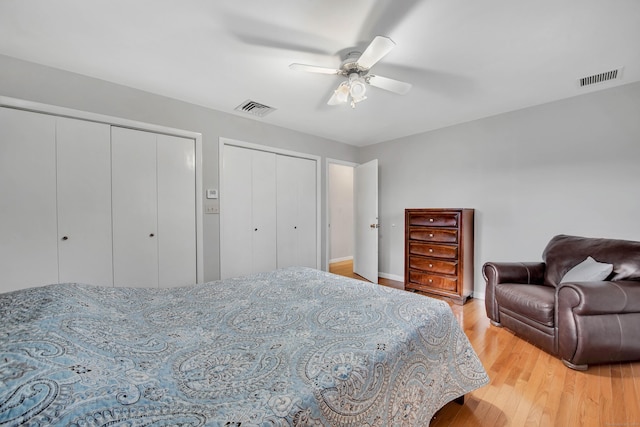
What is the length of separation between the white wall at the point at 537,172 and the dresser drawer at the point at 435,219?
45 cm

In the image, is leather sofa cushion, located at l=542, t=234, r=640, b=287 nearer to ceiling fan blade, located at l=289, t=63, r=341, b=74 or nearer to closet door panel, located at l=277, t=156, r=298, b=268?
ceiling fan blade, located at l=289, t=63, r=341, b=74

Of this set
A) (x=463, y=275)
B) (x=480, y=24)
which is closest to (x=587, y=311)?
(x=463, y=275)

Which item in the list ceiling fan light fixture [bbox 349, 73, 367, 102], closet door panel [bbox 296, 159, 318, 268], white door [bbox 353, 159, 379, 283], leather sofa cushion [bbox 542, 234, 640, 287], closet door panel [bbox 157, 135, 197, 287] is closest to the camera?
ceiling fan light fixture [bbox 349, 73, 367, 102]

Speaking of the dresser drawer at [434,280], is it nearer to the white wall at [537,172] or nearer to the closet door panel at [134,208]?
the white wall at [537,172]

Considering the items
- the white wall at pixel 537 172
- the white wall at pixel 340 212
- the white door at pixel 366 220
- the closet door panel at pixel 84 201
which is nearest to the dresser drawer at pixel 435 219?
the white wall at pixel 537 172

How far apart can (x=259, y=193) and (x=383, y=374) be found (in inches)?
112

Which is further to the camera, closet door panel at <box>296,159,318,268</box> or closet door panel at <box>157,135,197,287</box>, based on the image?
closet door panel at <box>296,159,318,268</box>

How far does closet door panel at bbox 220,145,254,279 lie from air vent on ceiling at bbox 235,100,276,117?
47 centimetres

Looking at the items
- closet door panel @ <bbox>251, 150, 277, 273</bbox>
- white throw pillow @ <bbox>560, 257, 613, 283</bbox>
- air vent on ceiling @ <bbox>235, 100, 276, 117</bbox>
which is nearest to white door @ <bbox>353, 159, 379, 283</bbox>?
closet door panel @ <bbox>251, 150, 277, 273</bbox>

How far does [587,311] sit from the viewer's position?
178 centimetres

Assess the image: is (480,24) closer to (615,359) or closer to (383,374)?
(383,374)

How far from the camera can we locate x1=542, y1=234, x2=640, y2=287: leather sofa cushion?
2.03 metres

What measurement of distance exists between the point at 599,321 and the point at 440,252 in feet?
5.10

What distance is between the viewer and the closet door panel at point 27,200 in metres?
1.97
